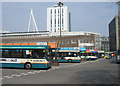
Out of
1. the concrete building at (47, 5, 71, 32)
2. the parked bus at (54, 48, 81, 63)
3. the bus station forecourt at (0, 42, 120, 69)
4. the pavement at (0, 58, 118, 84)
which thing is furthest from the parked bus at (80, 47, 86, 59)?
the concrete building at (47, 5, 71, 32)

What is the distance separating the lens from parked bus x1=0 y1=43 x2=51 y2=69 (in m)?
17.5

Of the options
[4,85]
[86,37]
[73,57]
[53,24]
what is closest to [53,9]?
[53,24]

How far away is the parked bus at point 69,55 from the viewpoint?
30766 millimetres

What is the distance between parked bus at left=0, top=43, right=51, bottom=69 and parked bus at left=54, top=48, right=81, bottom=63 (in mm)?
13090

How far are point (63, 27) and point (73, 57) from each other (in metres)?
96.2

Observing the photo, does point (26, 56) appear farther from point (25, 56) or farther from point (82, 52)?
point (82, 52)

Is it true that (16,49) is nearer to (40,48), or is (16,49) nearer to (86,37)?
(40,48)

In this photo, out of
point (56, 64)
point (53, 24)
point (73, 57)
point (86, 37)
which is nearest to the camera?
point (56, 64)

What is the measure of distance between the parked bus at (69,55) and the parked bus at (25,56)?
42.9 ft

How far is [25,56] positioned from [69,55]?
14.3 metres

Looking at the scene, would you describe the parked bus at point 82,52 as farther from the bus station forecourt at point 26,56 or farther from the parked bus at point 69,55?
the bus station forecourt at point 26,56

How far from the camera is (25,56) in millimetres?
18000

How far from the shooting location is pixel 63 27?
125938 millimetres

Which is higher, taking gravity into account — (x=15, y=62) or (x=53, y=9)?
(x=53, y=9)
